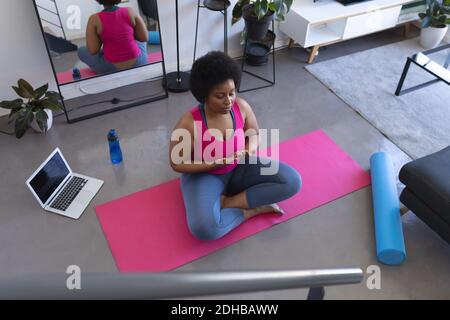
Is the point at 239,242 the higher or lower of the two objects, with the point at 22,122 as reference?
lower

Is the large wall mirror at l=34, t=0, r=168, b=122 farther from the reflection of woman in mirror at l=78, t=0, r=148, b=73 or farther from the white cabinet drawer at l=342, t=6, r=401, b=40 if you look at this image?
the white cabinet drawer at l=342, t=6, r=401, b=40

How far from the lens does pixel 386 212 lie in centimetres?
196

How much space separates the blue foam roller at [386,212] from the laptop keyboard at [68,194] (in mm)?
1593

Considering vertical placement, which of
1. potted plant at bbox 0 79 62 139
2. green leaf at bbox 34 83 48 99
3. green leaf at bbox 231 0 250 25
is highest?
green leaf at bbox 231 0 250 25

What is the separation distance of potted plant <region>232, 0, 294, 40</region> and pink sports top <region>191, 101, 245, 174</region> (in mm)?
964

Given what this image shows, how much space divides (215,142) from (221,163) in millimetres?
104

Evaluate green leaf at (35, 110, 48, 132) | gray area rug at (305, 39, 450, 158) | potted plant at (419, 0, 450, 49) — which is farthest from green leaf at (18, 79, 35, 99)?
potted plant at (419, 0, 450, 49)

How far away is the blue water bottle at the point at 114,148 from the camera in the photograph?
2.19 m

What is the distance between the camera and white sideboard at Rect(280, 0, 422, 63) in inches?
115

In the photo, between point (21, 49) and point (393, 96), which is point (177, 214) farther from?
point (393, 96)

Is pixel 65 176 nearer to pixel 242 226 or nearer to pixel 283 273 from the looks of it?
pixel 242 226

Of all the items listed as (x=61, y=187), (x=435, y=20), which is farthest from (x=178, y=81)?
(x=435, y=20)

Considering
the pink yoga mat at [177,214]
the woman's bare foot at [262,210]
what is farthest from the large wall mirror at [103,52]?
the woman's bare foot at [262,210]

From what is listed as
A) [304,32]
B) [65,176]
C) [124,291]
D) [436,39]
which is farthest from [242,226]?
[436,39]
